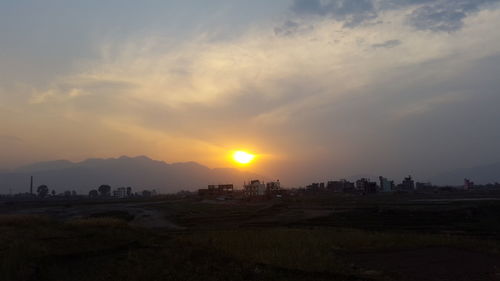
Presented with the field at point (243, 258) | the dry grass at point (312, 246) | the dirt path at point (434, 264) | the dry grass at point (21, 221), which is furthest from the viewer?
the dry grass at point (21, 221)

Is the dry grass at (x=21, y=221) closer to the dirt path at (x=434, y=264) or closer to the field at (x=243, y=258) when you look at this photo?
the field at (x=243, y=258)

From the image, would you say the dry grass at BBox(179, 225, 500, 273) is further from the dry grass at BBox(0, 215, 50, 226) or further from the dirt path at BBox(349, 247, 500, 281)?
the dry grass at BBox(0, 215, 50, 226)

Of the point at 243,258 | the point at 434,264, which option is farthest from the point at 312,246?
the point at 434,264

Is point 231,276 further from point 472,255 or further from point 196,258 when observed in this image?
point 472,255

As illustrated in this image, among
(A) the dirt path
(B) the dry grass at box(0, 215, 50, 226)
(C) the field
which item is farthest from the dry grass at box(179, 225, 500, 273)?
(B) the dry grass at box(0, 215, 50, 226)

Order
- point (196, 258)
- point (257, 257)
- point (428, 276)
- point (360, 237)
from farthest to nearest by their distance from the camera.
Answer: point (360, 237) < point (257, 257) < point (196, 258) < point (428, 276)

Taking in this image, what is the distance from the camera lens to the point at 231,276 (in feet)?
53.5

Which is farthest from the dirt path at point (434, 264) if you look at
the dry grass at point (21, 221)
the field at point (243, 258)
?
the dry grass at point (21, 221)

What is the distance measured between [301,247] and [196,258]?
7573mm

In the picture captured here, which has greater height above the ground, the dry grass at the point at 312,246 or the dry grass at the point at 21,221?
the dry grass at the point at 21,221

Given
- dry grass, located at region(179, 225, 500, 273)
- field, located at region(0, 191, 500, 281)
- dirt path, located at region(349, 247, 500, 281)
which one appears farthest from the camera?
dry grass, located at region(179, 225, 500, 273)

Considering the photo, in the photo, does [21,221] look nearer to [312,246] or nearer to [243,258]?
[243,258]

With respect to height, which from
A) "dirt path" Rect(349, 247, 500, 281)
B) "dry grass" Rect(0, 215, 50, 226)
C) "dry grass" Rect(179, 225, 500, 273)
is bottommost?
"dirt path" Rect(349, 247, 500, 281)

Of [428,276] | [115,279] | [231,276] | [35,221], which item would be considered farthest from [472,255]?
[35,221]
